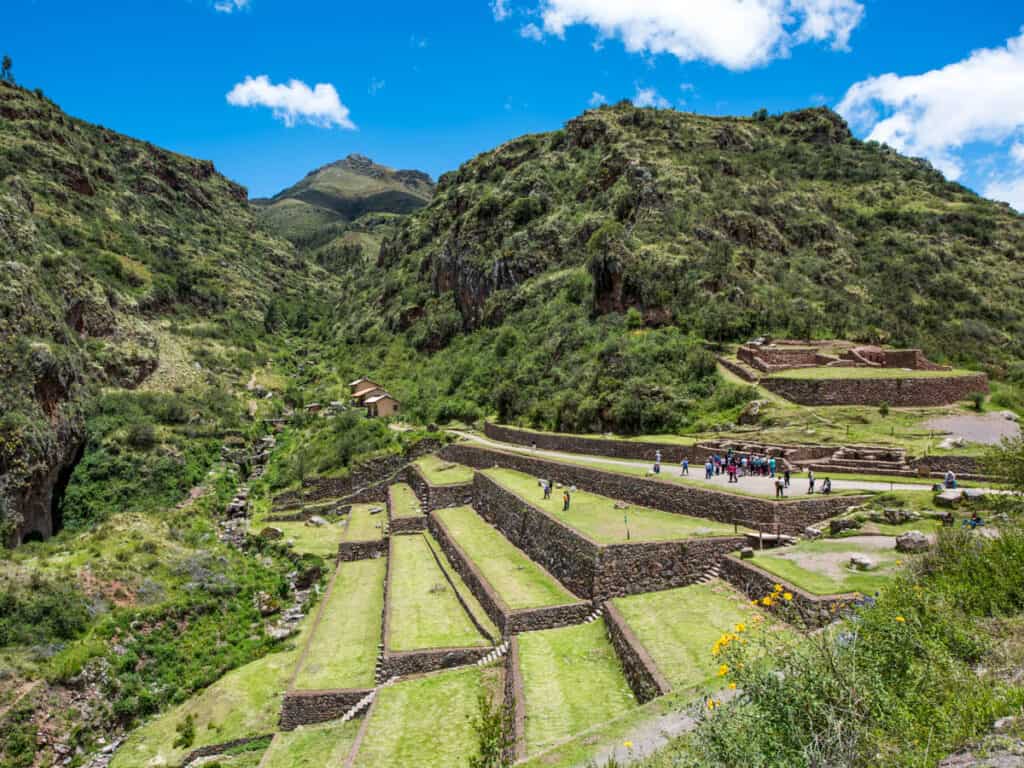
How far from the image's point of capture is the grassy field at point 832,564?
11.9 meters

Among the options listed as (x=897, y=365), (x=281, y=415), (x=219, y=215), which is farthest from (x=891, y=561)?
(x=219, y=215)

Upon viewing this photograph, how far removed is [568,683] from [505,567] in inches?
313

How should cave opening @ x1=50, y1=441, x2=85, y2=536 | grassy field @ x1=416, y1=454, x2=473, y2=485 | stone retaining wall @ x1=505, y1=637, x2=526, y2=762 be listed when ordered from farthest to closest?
cave opening @ x1=50, y1=441, x2=85, y2=536 → grassy field @ x1=416, y1=454, x2=473, y2=485 → stone retaining wall @ x1=505, y1=637, x2=526, y2=762

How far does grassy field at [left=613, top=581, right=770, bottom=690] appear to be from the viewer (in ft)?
37.0

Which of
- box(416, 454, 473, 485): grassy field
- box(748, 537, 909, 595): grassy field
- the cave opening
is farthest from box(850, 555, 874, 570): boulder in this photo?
the cave opening

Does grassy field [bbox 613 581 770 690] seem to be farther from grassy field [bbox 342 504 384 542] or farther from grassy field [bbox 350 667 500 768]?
grassy field [bbox 342 504 384 542]

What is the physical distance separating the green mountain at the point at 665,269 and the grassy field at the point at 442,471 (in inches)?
291

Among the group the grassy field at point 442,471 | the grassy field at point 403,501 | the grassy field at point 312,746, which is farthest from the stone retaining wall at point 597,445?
the grassy field at point 312,746

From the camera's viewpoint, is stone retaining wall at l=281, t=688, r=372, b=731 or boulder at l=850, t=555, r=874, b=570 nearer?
boulder at l=850, t=555, r=874, b=570

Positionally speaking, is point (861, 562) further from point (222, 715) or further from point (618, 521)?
point (222, 715)

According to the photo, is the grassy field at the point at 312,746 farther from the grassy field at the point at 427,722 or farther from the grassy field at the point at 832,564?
the grassy field at the point at 832,564

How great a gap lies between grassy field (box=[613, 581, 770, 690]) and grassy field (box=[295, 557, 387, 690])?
327 inches

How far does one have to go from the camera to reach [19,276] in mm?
38312

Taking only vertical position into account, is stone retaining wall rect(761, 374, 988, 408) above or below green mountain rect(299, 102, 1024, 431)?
below
